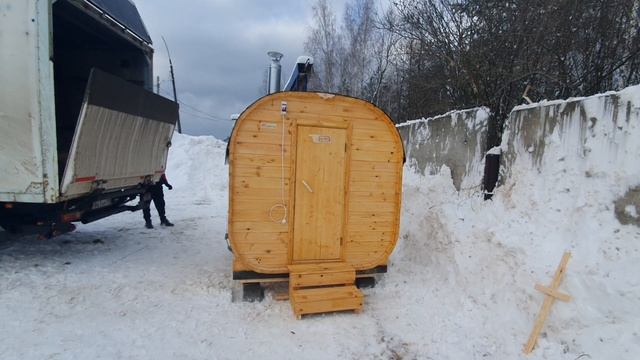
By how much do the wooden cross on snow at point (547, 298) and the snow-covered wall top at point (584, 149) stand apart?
77cm

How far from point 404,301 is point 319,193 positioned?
71.9 inches

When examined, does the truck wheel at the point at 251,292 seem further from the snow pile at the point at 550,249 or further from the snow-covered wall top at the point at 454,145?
the snow-covered wall top at the point at 454,145

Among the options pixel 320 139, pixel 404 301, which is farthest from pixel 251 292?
pixel 320 139

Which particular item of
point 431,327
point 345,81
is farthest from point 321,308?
point 345,81

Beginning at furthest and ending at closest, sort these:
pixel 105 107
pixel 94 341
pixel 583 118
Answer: pixel 105 107
pixel 583 118
pixel 94 341

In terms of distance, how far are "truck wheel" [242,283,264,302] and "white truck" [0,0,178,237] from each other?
2.74 m


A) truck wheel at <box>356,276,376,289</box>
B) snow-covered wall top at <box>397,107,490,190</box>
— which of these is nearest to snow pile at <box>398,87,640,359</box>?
truck wheel at <box>356,276,376,289</box>

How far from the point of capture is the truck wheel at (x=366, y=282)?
17.7 feet

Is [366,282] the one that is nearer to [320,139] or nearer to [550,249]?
[320,139]

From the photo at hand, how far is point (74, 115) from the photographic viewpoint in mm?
7285

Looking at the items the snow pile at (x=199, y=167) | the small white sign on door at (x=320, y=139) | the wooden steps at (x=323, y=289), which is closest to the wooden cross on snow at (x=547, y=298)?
the wooden steps at (x=323, y=289)

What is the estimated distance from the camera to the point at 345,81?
20.0m

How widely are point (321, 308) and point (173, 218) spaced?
6589 millimetres

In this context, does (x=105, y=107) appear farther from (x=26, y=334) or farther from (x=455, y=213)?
(x=455, y=213)
